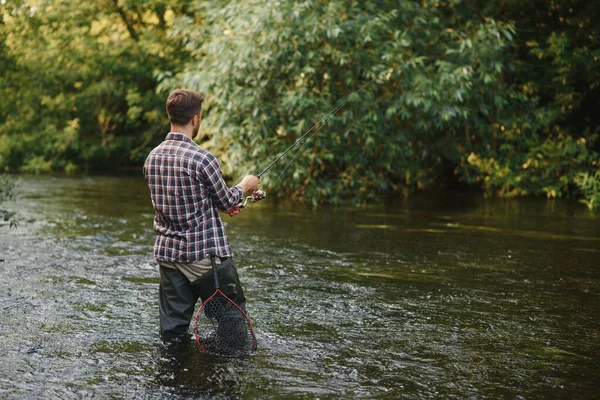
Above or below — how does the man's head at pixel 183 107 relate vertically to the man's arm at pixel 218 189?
above

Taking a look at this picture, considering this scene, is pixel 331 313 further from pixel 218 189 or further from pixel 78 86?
pixel 78 86

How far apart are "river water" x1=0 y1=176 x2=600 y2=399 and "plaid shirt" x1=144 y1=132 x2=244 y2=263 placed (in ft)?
2.10

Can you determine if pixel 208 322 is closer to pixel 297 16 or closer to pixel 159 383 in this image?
pixel 159 383

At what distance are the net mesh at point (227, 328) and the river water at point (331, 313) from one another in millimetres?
122

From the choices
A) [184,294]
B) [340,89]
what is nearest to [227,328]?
[184,294]

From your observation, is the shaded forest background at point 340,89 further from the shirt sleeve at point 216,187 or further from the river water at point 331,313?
the shirt sleeve at point 216,187

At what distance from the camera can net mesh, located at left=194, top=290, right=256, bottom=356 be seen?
196 inches

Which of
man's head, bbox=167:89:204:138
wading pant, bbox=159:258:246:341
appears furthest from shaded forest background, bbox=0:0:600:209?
wading pant, bbox=159:258:246:341

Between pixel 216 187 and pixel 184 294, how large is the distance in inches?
27.4

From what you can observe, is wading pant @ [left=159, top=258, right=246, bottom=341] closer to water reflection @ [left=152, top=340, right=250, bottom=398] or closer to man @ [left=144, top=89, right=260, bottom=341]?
man @ [left=144, top=89, right=260, bottom=341]

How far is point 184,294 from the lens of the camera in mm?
5051

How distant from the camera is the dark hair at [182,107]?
16.1 ft

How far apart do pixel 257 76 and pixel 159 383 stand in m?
9.13

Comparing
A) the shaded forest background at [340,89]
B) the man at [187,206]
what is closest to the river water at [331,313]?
the man at [187,206]
